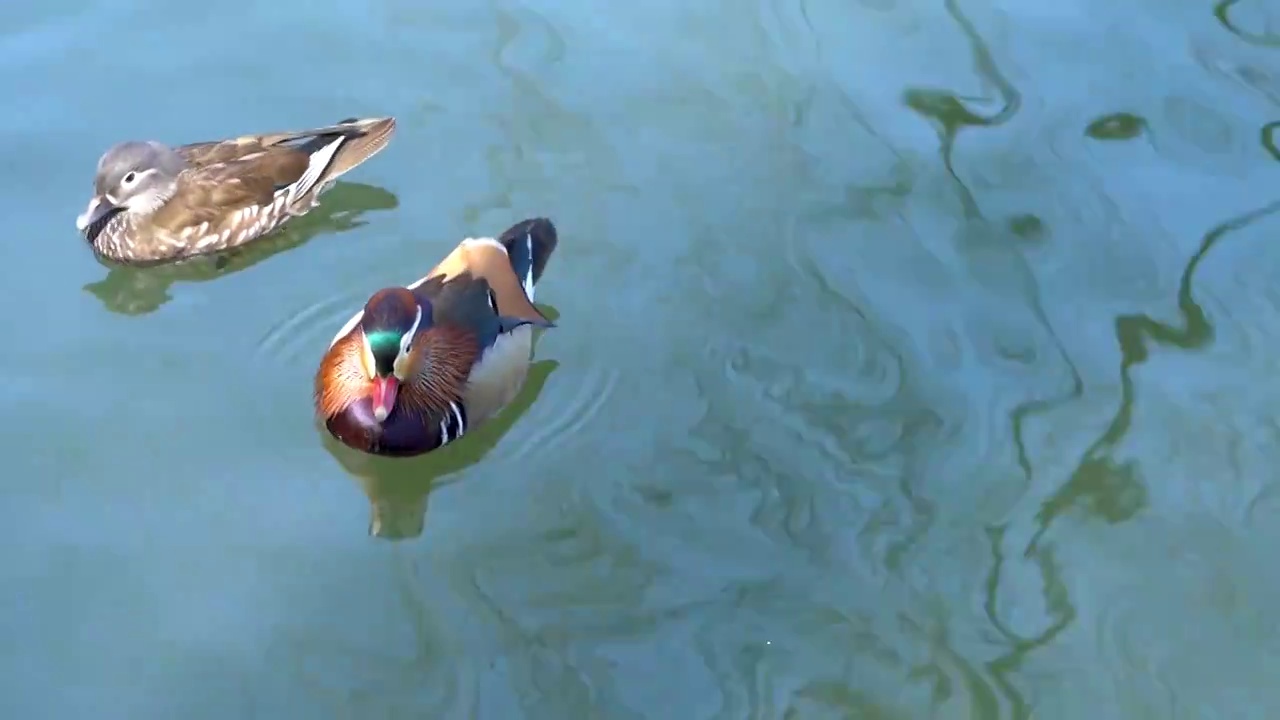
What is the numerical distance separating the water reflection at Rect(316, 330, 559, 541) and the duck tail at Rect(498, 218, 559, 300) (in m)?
0.33

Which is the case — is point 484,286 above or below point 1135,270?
above

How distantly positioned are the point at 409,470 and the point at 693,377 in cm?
84

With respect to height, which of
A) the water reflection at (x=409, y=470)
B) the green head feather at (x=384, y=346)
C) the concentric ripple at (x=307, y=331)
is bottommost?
the water reflection at (x=409, y=470)

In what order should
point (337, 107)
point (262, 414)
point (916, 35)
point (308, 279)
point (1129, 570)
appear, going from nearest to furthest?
point (1129, 570)
point (262, 414)
point (308, 279)
point (337, 107)
point (916, 35)

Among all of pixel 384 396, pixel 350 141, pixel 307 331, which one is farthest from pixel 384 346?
pixel 350 141

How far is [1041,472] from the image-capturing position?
3.99m

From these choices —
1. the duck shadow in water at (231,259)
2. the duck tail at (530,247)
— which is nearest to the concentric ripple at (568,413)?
the duck tail at (530,247)

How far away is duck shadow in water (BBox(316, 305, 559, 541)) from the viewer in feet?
12.6

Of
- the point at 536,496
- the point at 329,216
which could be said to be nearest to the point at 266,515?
the point at 536,496

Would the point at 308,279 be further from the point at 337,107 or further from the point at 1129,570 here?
the point at 1129,570

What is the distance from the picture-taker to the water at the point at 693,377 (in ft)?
11.5

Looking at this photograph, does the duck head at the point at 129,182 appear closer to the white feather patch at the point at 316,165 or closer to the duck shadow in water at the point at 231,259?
the duck shadow in water at the point at 231,259

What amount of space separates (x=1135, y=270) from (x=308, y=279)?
2.55 metres

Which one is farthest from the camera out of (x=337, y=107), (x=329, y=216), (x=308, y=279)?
(x=337, y=107)
